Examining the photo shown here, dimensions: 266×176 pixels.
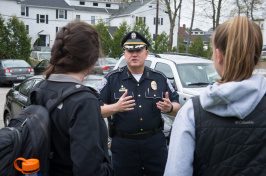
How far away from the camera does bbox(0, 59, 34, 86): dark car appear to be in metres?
15.3

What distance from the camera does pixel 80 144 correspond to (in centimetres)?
151

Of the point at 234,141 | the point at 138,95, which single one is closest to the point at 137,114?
the point at 138,95

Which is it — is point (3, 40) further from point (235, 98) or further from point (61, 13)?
point (61, 13)

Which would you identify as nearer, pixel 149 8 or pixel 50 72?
pixel 50 72

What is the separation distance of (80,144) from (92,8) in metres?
62.0

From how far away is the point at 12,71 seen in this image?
50.5 ft

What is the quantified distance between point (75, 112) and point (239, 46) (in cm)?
92

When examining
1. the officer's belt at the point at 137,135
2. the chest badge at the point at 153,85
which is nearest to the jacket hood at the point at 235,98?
the officer's belt at the point at 137,135

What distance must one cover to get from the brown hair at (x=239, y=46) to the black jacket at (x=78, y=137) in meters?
0.74

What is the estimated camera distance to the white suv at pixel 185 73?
20.4ft

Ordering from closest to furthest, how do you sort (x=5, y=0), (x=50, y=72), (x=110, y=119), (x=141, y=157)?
(x=50, y=72), (x=141, y=157), (x=110, y=119), (x=5, y=0)

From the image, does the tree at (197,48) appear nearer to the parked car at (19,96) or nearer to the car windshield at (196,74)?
the car windshield at (196,74)

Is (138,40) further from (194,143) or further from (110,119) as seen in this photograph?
(194,143)

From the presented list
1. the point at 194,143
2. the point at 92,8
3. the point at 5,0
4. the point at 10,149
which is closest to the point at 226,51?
the point at 194,143
